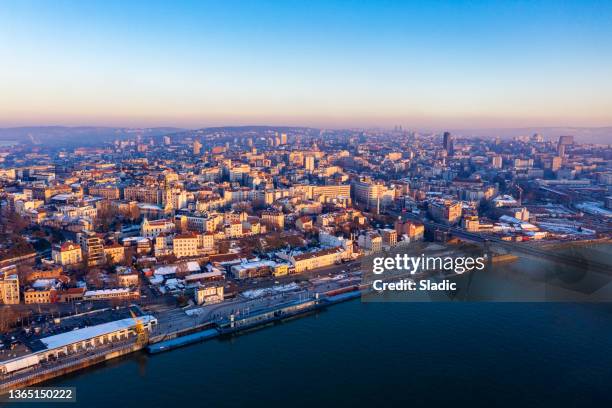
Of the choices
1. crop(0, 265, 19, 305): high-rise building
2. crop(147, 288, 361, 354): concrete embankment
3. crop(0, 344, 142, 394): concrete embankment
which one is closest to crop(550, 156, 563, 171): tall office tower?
crop(147, 288, 361, 354): concrete embankment

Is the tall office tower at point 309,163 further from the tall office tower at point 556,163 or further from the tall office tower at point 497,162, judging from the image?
the tall office tower at point 556,163

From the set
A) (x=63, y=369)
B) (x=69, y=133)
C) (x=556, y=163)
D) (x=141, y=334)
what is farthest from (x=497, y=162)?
(x=69, y=133)

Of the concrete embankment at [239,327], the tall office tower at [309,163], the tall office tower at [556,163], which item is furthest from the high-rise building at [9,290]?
the tall office tower at [556,163]

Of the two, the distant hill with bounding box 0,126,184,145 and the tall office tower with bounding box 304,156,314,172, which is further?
the distant hill with bounding box 0,126,184,145

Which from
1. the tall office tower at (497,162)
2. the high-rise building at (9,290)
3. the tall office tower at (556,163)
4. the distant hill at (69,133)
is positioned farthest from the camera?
the distant hill at (69,133)

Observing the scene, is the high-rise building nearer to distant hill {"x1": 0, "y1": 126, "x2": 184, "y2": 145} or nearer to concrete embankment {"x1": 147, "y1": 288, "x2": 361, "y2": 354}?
concrete embankment {"x1": 147, "y1": 288, "x2": 361, "y2": 354}

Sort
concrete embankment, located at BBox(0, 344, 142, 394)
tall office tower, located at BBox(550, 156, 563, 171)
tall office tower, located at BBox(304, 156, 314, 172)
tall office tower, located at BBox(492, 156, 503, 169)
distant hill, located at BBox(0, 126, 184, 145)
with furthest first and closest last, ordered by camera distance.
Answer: distant hill, located at BBox(0, 126, 184, 145) → tall office tower, located at BBox(492, 156, 503, 169) → tall office tower, located at BBox(550, 156, 563, 171) → tall office tower, located at BBox(304, 156, 314, 172) → concrete embankment, located at BBox(0, 344, 142, 394)

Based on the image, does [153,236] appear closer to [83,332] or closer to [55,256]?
[55,256]

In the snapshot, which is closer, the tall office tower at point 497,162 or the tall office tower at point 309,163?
the tall office tower at point 309,163

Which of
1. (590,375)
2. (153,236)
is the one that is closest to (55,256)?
(153,236)

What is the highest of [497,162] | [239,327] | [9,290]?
[497,162]

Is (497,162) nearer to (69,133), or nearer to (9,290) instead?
(9,290)
